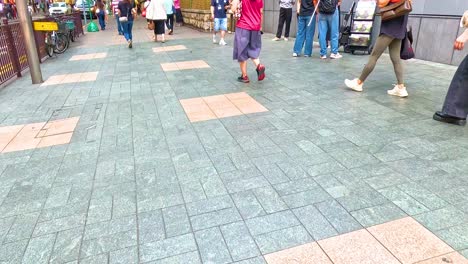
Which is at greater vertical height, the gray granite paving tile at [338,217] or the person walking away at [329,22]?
the person walking away at [329,22]

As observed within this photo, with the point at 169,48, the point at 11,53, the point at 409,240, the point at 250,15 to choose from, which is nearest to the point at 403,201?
the point at 409,240

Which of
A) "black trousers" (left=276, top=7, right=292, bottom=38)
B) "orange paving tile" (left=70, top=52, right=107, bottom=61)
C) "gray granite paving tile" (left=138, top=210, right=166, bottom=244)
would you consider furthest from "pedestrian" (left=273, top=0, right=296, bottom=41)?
"gray granite paving tile" (left=138, top=210, right=166, bottom=244)

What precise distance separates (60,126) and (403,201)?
13.6ft

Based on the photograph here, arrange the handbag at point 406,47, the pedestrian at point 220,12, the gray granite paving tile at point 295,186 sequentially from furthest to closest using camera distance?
the pedestrian at point 220,12, the handbag at point 406,47, the gray granite paving tile at point 295,186

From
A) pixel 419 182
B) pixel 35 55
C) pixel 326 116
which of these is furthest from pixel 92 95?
pixel 419 182

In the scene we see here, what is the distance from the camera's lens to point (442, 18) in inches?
298

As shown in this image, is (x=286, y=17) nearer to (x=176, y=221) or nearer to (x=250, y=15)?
(x=250, y=15)

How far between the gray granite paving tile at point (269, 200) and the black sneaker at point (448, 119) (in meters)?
2.67

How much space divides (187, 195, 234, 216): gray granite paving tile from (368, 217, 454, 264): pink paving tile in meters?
1.08

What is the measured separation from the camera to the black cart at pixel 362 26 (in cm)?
879

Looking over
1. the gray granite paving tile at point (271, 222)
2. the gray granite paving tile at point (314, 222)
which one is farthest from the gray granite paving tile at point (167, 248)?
the gray granite paving tile at point (314, 222)

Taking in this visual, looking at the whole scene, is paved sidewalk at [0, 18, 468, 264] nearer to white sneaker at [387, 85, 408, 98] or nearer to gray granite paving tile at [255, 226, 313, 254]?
gray granite paving tile at [255, 226, 313, 254]

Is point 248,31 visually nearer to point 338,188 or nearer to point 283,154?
point 283,154

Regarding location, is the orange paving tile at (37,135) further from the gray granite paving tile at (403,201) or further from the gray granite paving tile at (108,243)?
the gray granite paving tile at (403,201)
